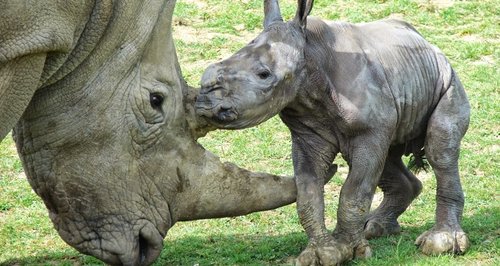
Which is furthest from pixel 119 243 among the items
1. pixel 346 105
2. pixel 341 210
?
pixel 346 105

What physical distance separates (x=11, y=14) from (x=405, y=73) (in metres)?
2.28

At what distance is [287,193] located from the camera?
7.59 m

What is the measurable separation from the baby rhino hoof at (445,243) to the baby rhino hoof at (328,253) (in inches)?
14.8

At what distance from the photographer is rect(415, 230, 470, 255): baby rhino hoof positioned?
7641 mm

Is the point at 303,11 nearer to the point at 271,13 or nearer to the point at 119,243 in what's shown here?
the point at 271,13

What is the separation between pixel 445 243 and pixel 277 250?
1.01m

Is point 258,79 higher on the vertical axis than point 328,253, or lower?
higher

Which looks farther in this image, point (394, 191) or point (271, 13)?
point (394, 191)

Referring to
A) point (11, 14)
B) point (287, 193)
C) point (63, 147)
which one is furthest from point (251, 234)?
point (11, 14)

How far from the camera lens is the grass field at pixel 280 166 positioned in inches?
320

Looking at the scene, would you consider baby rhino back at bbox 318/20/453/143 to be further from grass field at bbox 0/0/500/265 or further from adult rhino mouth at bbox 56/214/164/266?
adult rhino mouth at bbox 56/214/164/266

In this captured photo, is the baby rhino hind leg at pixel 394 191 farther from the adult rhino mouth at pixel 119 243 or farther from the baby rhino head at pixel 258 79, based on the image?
the adult rhino mouth at pixel 119 243

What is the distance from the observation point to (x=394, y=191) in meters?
8.30

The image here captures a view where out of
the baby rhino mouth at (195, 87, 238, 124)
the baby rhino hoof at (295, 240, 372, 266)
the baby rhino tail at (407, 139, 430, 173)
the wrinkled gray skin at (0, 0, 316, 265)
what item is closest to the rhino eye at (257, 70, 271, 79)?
the baby rhino mouth at (195, 87, 238, 124)
